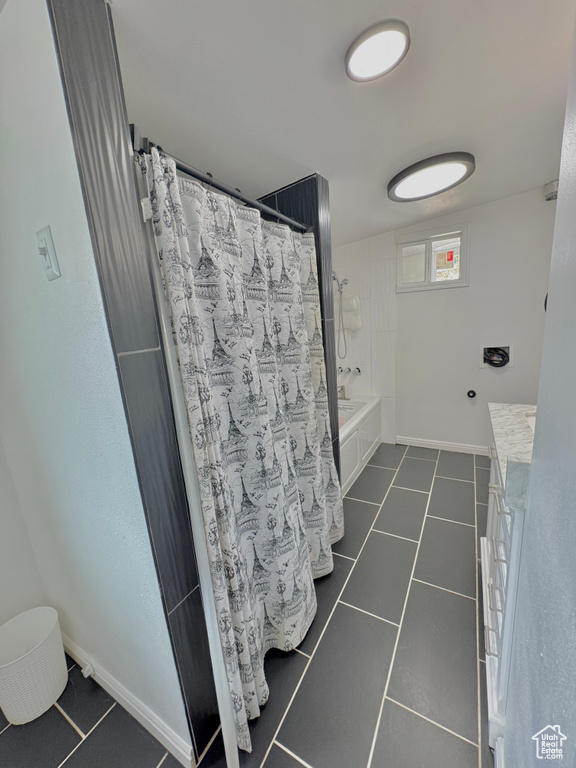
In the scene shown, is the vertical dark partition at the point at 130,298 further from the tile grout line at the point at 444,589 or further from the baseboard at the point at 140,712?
the tile grout line at the point at 444,589

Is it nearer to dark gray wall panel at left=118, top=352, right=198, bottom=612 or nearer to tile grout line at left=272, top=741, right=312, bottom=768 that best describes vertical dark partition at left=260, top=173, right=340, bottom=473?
dark gray wall panel at left=118, top=352, right=198, bottom=612

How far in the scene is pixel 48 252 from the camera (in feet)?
A: 2.58

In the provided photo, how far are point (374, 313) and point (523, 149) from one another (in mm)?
1746

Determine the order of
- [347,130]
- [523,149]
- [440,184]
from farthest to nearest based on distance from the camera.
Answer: [440,184] < [523,149] < [347,130]

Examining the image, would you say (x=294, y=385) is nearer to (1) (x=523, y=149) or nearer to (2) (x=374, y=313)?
(1) (x=523, y=149)

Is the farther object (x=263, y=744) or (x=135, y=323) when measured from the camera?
(x=263, y=744)

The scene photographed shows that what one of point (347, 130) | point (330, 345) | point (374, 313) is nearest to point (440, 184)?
point (347, 130)

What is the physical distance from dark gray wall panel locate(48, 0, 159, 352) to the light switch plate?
0.19m

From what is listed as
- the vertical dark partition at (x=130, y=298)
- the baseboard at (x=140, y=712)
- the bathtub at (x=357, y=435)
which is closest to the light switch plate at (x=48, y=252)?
the vertical dark partition at (x=130, y=298)

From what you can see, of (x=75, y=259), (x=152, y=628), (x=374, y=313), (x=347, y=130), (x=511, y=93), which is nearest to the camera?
(x=75, y=259)

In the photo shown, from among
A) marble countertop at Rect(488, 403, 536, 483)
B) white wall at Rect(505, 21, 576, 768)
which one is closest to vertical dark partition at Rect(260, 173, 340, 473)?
marble countertop at Rect(488, 403, 536, 483)

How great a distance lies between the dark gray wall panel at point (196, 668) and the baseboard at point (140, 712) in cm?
6

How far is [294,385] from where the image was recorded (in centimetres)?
149
